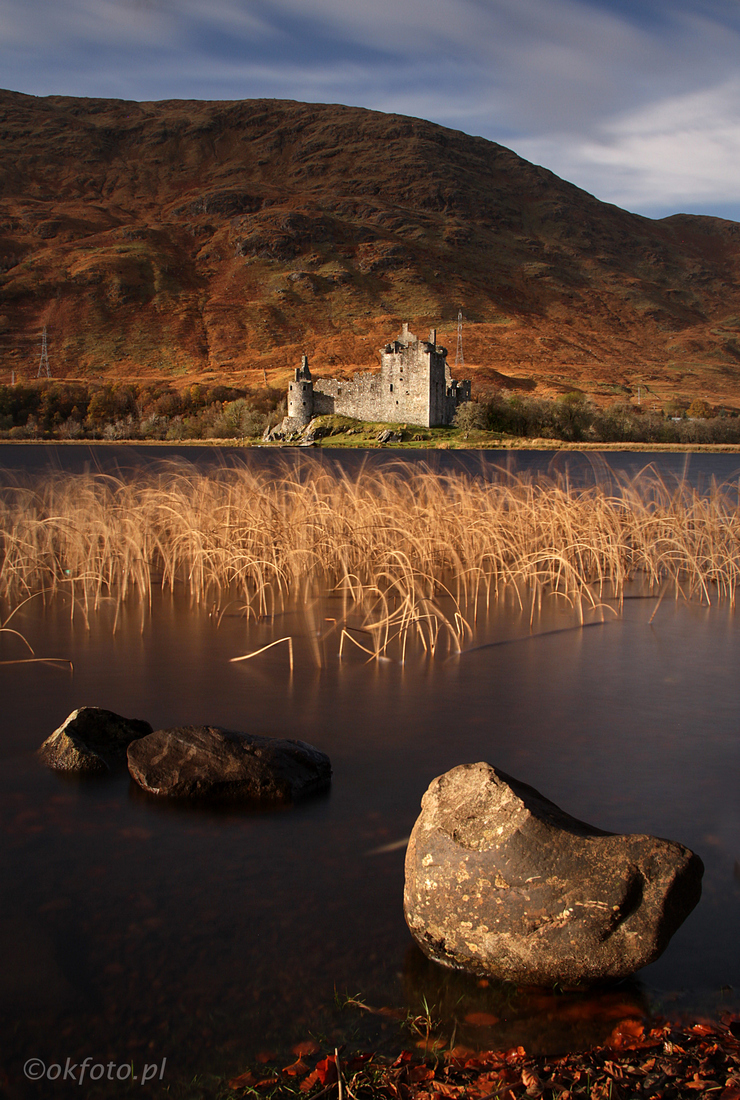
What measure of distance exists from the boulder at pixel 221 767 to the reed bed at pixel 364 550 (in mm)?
3550

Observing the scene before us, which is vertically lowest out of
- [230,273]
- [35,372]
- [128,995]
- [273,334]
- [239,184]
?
[128,995]

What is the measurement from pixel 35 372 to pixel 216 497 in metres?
101

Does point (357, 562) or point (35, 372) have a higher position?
point (35, 372)

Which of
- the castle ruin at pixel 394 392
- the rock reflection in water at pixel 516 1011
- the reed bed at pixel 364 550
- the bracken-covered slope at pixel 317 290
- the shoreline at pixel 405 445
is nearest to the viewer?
the rock reflection in water at pixel 516 1011

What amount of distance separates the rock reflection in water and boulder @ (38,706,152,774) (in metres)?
2.38

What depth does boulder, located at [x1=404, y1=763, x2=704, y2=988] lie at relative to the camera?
2785 mm

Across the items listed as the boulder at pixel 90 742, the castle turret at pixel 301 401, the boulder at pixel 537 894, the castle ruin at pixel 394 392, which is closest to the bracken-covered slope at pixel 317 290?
the castle ruin at pixel 394 392

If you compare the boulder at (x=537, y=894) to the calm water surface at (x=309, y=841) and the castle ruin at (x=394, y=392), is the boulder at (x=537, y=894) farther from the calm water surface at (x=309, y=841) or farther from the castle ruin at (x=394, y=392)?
the castle ruin at (x=394, y=392)

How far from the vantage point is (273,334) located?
12025 cm

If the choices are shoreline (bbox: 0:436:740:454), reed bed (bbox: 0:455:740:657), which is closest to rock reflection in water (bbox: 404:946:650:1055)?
reed bed (bbox: 0:455:740:657)

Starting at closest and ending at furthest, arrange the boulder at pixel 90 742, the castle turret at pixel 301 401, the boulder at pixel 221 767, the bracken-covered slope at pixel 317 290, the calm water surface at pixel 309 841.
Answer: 1. the calm water surface at pixel 309 841
2. the boulder at pixel 221 767
3. the boulder at pixel 90 742
4. the castle turret at pixel 301 401
5. the bracken-covered slope at pixel 317 290

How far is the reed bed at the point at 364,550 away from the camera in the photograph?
29.7 feet

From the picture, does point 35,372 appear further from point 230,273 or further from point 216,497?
point 216,497

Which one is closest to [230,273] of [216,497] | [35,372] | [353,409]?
[35,372]
